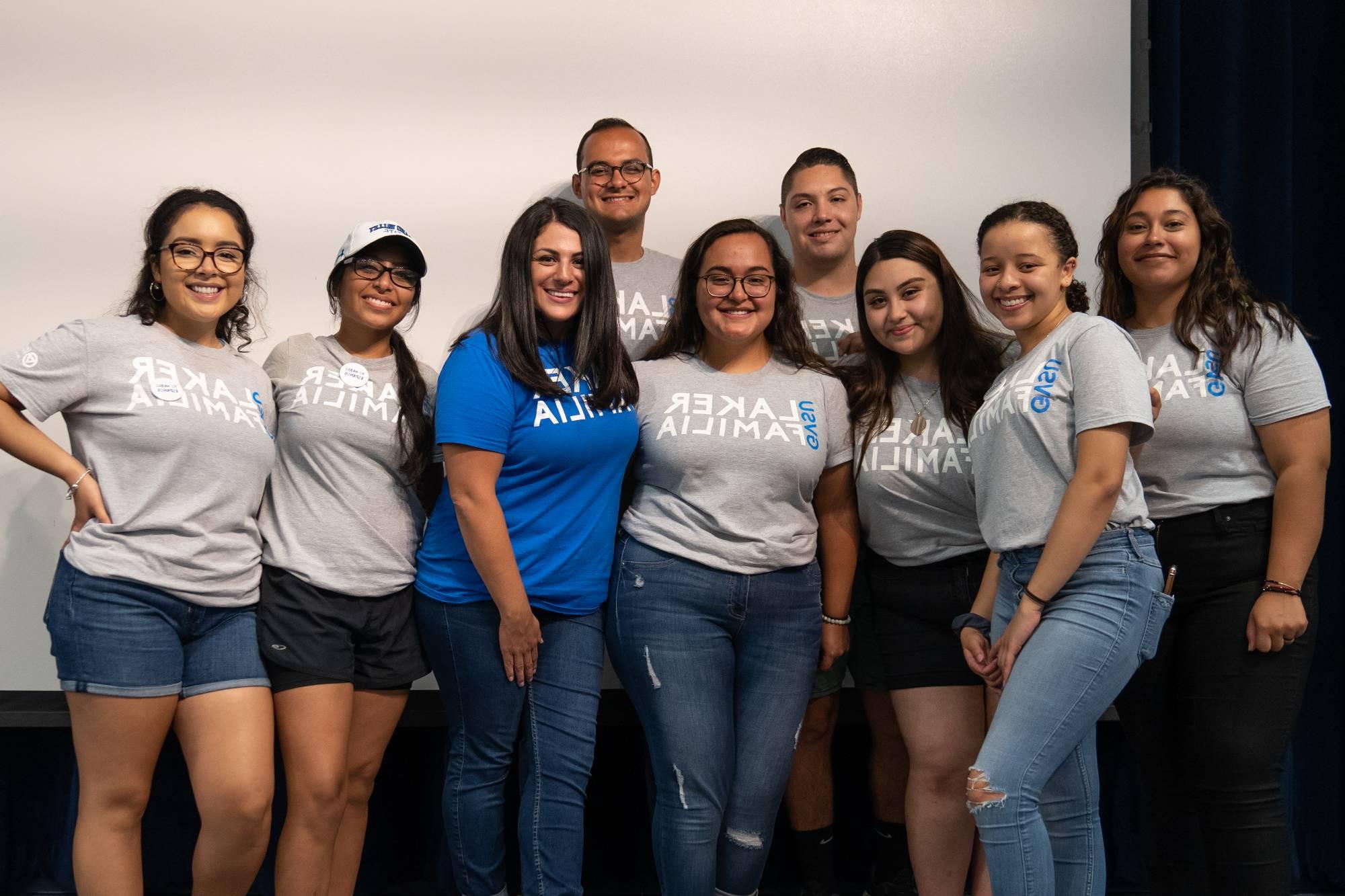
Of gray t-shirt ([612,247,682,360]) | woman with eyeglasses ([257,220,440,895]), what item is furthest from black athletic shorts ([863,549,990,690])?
woman with eyeglasses ([257,220,440,895])

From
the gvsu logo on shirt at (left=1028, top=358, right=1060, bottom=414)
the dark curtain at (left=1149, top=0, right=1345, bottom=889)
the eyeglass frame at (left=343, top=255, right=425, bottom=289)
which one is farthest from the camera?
the dark curtain at (left=1149, top=0, right=1345, bottom=889)

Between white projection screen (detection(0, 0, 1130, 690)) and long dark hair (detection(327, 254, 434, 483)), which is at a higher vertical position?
white projection screen (detection(0, 0, 1130, 690))

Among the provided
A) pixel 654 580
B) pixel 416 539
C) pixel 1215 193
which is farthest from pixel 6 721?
pixel 1215 193

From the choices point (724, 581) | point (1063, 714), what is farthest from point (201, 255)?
point (1063, 714)

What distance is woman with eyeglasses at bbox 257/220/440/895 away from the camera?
183 centimetres

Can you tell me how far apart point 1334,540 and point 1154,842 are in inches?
46.0

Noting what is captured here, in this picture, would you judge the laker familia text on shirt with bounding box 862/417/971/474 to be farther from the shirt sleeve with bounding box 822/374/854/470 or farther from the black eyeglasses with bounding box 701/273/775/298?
the black eyeglasses with bounding box 701/273/775/298

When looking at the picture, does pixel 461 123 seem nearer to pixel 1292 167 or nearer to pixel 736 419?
pixel 736 419

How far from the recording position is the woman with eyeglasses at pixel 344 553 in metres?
1.83

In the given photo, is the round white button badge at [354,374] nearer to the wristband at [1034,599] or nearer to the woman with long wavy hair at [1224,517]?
the wristband at [1034,599]

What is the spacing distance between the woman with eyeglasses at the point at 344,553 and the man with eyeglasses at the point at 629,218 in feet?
1.75

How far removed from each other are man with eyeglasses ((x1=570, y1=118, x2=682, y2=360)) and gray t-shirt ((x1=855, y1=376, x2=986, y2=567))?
0.65 m

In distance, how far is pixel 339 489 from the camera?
1.89 m

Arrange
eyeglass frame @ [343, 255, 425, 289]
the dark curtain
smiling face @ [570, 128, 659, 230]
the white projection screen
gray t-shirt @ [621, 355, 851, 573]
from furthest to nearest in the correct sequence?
the dark curtain → the white projection screen → smiling face @ [570, 128, 659, 230] → eyeglass frame @ [343, 255, 425, 289] → gray t-shirt @ [621, 355, 851, 573]
